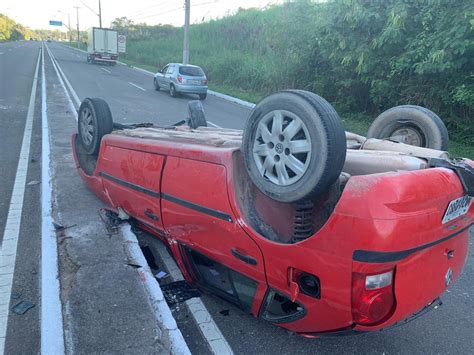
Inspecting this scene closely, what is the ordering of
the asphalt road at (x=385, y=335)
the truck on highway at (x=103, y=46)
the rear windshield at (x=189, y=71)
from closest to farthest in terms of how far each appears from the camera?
the asphalt road at (x=385, y=335)
the rear windshield at (x=189, y=71)
the truck on highway at (x=103, y=46)

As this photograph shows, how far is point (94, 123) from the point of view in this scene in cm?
463

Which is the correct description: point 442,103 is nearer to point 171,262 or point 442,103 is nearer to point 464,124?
point 464,124

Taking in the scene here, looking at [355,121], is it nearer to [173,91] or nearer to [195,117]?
[173,91]

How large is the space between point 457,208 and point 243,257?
1.30 m

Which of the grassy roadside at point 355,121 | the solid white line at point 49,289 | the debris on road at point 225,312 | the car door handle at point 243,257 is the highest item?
the car door handle at point 243,257

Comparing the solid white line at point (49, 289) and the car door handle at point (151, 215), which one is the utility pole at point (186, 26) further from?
the car door handle at point (151, 215)

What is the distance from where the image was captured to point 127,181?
12.1 feet

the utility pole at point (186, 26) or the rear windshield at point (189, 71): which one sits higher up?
the utility pole at point (186, 26)

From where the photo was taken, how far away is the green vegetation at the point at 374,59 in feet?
33.6

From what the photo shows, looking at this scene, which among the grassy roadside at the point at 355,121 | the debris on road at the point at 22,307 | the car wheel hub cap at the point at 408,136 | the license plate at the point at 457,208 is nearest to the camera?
the license plate at the point at 457,208

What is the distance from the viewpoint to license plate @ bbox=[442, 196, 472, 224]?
226 cm

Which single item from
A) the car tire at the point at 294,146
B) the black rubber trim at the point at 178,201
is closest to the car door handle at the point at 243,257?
the black rubber trim at the point at 178,201

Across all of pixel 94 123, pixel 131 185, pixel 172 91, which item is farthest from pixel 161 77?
pixel 131 185

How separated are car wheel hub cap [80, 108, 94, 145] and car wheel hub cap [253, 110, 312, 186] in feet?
9.57
